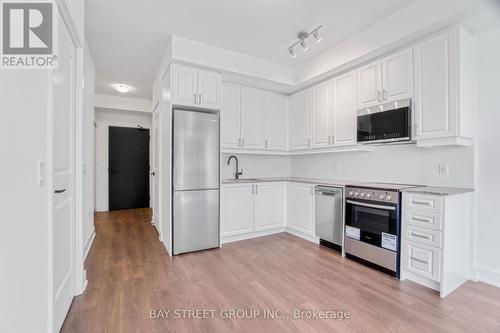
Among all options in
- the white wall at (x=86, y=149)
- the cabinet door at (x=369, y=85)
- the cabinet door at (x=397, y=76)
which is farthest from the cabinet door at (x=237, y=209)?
the cabinet door at (x=397, y=76)

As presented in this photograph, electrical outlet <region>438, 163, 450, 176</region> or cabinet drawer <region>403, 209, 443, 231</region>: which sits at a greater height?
electrical outlet <region>438, 163, 450, 176</region>

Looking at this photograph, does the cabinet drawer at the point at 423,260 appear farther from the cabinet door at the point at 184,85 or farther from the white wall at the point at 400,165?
the cabinet door at the point at 184,85

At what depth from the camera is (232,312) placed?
Result: 1.90m

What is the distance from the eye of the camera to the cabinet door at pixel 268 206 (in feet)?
12.4

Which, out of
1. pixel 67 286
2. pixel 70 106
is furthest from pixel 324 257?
pixel 70 106

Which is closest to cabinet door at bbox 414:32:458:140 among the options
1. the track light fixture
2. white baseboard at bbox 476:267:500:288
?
the track light fixture

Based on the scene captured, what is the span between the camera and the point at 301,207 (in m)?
3.74

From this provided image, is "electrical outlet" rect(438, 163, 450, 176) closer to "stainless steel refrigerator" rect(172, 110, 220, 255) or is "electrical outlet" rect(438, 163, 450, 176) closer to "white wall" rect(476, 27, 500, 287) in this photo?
"white wall" rect(476, 27, 500, 287)

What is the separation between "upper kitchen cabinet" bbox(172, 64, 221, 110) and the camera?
3.10 metres

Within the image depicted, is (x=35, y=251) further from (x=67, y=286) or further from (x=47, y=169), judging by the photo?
(x=67, y=286)

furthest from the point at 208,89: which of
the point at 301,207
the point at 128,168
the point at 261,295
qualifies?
the point at 128,168

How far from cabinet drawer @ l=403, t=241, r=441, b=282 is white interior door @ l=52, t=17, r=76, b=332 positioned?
301cm

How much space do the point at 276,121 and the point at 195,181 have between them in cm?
194

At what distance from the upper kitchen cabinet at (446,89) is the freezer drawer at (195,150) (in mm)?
2488
